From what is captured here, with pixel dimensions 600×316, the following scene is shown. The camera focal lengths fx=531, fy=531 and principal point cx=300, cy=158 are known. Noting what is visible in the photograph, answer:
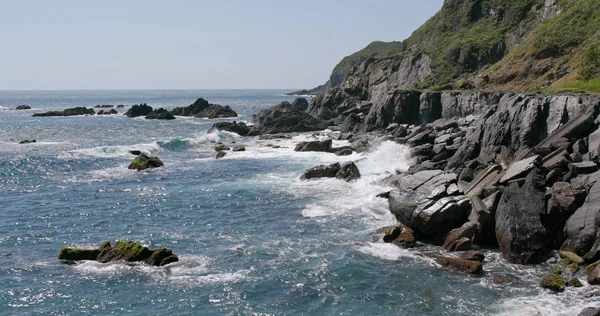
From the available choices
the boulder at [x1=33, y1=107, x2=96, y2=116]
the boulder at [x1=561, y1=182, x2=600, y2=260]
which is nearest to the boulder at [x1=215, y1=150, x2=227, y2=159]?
the boulder at [x1=561, y1=182, x2=600, y2=260]

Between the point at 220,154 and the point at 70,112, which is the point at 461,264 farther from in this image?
the point at 70,112

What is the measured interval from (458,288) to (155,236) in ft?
56.4

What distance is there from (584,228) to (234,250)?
16585 mm

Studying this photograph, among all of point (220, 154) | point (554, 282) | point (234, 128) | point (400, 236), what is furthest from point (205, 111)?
point (554, 282)

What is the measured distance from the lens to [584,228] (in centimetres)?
2355

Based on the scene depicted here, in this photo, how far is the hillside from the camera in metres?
57.9

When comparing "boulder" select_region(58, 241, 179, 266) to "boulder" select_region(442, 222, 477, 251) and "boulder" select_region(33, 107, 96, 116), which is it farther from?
"boulder" select_region(33, 107, 96, 116)

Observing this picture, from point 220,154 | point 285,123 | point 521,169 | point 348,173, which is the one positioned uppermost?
point 521,169

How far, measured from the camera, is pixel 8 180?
49188 millimetres

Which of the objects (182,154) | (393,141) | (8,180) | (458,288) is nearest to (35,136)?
(182,154)

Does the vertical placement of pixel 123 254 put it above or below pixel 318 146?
below

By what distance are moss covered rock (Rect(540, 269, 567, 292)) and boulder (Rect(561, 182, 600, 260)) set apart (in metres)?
2.79

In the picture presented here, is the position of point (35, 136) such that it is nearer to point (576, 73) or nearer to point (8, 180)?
point (8, 180)

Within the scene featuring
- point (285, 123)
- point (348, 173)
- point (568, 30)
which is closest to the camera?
point (348, 173)
